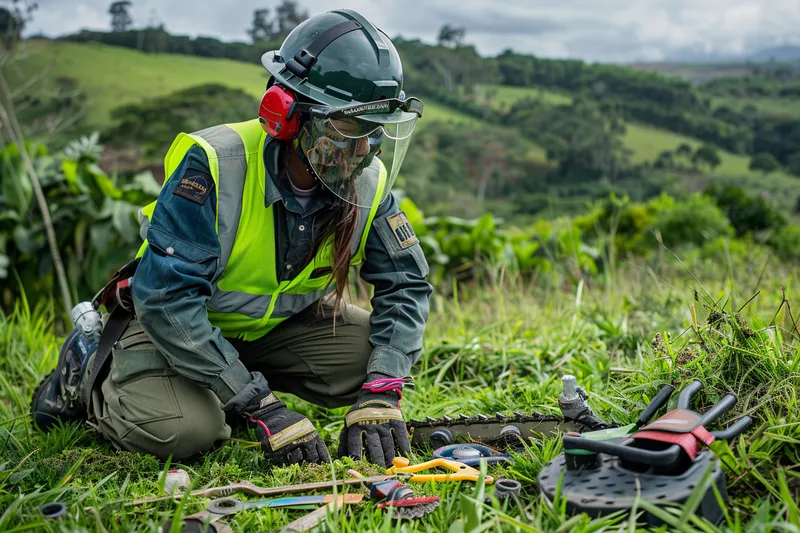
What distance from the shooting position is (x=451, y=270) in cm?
771

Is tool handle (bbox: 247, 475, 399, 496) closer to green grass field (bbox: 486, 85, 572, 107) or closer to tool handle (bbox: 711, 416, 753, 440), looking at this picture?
tool handle (bbox: 711, 416, 753, 440)

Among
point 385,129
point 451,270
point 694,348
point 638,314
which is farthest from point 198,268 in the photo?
point 451,270

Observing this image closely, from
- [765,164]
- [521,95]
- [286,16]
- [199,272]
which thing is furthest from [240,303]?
[765,164]

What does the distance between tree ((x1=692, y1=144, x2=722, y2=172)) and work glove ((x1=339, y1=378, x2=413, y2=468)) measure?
4706 centimetres

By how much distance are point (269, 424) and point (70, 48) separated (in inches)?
1070

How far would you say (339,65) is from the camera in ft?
8.66

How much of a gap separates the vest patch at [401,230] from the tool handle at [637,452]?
1.35 m

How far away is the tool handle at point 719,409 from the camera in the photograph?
1.98 metres

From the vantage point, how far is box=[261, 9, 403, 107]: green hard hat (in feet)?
8.67

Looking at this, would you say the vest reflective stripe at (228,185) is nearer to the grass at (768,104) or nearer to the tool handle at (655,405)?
the tool handle at (655,405)

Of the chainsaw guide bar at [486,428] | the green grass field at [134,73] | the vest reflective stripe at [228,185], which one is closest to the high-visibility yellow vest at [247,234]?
the vest reflective stripe at [228,185]

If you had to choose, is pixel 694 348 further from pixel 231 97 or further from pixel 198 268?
pixel 231 97

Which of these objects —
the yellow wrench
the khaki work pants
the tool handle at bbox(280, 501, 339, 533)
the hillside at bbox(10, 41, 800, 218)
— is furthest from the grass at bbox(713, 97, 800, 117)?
the tool handle at bbox(280, 501, 339, 533)

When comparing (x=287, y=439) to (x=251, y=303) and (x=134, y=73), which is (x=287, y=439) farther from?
(x=134, y=73)
